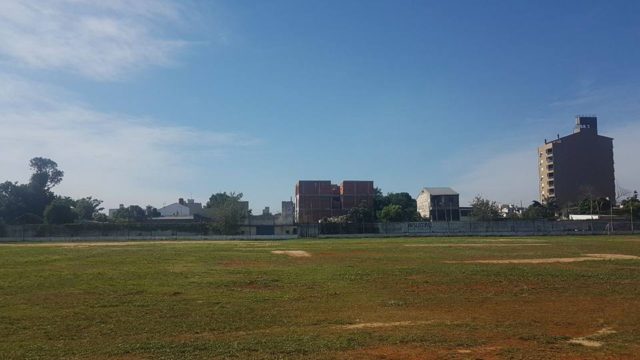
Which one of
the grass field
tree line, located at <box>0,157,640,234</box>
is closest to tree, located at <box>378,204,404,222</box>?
tree line, located at <box>0,157,640,234</box>

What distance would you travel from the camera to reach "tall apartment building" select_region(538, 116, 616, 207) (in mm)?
155875

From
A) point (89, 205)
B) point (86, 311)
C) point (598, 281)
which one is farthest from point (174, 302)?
point (89, 205)

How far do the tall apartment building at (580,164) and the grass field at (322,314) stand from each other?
140264mm

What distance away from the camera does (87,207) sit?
140m

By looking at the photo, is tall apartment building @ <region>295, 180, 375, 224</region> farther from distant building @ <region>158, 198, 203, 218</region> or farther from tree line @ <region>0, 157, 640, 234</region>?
distant building @ <region>158, 198, 203, 218</region>

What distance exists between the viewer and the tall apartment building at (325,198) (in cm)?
14612

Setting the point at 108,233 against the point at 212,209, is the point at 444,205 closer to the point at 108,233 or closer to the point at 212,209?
the point at 212,209

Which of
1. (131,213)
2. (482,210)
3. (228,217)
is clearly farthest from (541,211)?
(131,213)

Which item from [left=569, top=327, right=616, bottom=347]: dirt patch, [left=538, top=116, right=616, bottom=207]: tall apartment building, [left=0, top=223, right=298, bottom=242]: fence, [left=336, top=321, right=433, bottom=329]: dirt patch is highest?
[left=538, top=116, right=616, bottom=207]: tall apartment building

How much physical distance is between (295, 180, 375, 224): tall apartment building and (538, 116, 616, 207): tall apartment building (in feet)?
170

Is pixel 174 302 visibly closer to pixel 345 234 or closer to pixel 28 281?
pixel 28 281

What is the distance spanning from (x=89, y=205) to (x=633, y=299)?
458 feet

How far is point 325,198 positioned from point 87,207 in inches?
2299

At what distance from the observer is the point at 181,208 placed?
531ft
